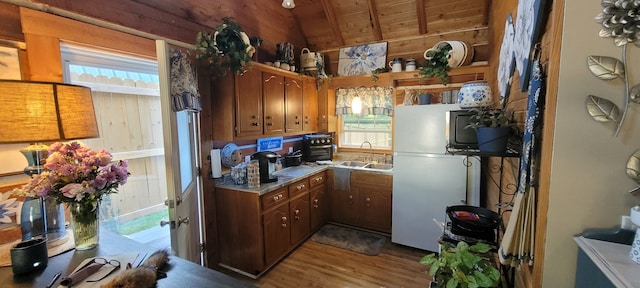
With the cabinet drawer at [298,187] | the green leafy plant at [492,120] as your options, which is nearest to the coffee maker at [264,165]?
the cabinet drawer at [298,187]

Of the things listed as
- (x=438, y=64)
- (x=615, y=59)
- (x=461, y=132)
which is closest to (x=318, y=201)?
(x=461, y=132)

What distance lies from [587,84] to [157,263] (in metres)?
1.72

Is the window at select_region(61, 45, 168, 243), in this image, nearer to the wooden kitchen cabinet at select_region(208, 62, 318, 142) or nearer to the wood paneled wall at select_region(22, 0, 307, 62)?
the wood paneled wall at select_region(22, 0, 307, 62)

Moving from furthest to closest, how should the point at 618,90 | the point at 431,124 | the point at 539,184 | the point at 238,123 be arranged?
the point at 431,124, the point at 238,123, the point at 539,184, the point at 618,90

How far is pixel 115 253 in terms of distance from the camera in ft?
4.15

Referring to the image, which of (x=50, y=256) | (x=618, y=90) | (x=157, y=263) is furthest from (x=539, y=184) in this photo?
(x=50, y=256)

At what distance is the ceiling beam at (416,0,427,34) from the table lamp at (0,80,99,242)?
11.1 ft

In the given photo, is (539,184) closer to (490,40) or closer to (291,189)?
(291,189)

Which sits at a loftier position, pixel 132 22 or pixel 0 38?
pixel 132 22

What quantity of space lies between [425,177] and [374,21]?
7.21 feet

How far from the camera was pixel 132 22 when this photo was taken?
6.59 feet

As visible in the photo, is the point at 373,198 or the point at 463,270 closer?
the point at 463,270

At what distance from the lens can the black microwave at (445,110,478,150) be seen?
170cm

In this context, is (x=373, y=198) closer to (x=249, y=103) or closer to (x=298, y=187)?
(x=298, y=187)
